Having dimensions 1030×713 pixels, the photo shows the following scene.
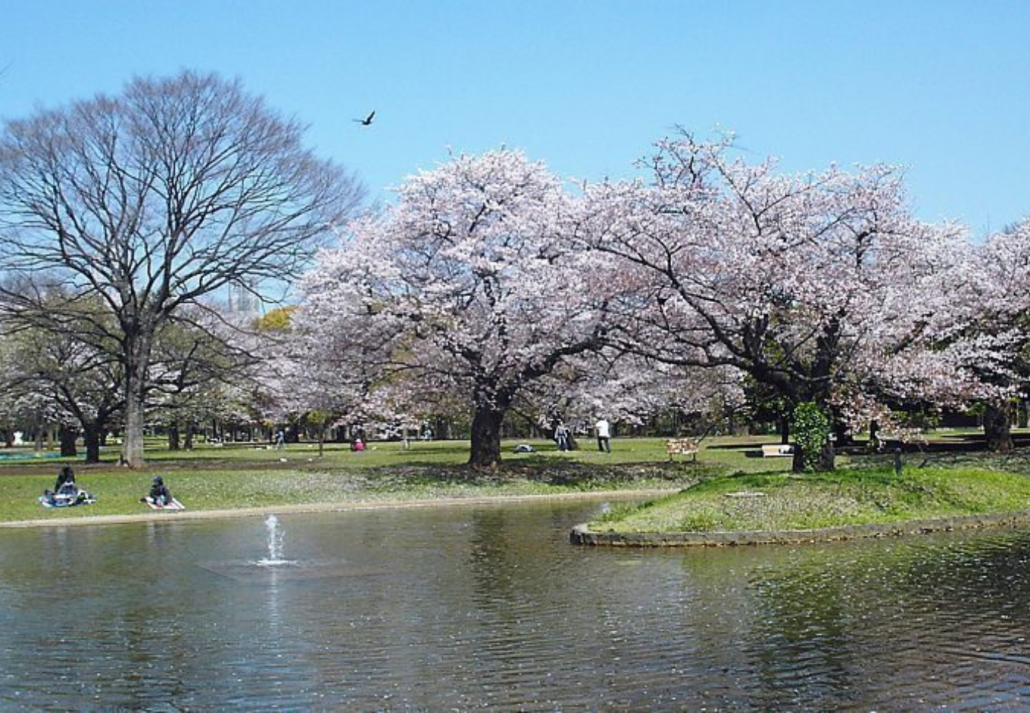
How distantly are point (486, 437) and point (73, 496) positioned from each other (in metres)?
11.8

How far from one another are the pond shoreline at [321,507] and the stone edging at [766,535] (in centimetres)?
991

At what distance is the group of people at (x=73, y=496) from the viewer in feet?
86.2

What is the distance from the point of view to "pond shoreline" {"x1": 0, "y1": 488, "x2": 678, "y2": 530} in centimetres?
2441

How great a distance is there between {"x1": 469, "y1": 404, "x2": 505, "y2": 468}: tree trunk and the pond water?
567 inches

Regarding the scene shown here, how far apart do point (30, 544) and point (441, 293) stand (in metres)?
14.5

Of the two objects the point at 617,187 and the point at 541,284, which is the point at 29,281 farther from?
the point at 617,187

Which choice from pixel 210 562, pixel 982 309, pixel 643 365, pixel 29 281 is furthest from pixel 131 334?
pixel 982 309

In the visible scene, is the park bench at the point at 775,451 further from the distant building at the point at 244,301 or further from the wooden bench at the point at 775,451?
the distant building at the point at 244,301

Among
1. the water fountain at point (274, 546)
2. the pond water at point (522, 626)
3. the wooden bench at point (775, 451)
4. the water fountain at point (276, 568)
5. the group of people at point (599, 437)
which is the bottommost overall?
the pond water at point (522, 626)

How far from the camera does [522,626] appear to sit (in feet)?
36.7

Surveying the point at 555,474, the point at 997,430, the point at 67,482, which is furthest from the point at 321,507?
the point at 997,430

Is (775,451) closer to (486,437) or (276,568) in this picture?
(486,437)

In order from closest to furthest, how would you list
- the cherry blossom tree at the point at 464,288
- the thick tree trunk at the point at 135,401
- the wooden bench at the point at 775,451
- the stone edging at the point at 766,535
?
the stone edging at the point at 766,535
the cherry blossom tree at the point at 464,288
the thick tree trunk at the point at 135,401
the wooden bench at the point at 775,451

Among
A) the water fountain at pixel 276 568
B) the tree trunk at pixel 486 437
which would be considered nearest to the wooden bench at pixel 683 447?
the tree trunk at pixel 486 437
